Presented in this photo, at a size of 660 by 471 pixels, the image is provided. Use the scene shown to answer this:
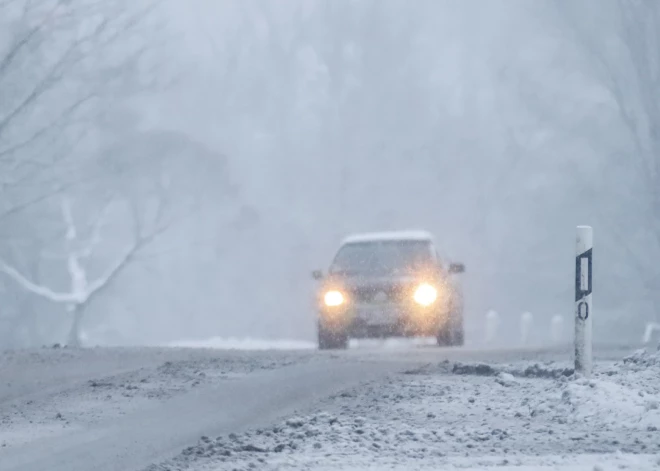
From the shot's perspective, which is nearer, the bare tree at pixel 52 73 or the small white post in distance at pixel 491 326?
the bare tree at pixel 52 73

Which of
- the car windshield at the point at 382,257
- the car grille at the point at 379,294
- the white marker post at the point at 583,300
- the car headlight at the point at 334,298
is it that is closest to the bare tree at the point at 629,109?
the car windshield at the point at 382,257

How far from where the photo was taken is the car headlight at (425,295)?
1598 cm

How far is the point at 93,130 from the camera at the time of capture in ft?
125

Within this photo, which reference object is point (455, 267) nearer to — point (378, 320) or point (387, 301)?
point (387, 301)

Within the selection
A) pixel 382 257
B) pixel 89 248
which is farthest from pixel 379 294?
pixel 89 248

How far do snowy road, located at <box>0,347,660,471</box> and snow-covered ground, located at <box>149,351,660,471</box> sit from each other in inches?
2.3

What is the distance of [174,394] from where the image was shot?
30.4ft

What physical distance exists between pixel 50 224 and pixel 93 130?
3.79 meters

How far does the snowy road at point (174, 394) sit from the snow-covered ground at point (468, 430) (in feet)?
A: 0.19

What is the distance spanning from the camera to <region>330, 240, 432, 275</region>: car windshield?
16.6 m

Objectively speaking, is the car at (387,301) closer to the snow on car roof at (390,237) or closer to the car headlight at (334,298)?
the car headlight at (334,298)

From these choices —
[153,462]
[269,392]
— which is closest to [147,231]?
[269,392]

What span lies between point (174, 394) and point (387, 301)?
6.91 m

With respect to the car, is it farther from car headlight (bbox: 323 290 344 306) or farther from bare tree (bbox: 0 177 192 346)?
bare tree (bbox: 0 177 192 346)
